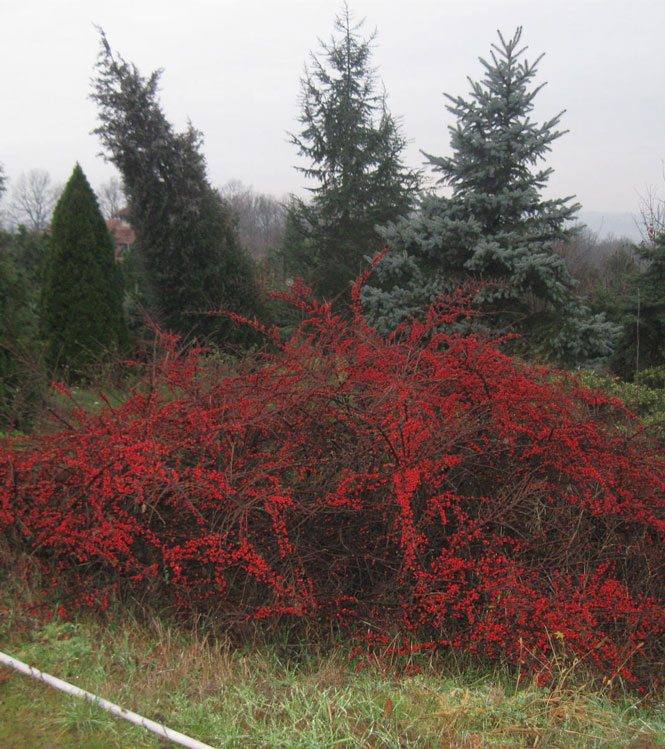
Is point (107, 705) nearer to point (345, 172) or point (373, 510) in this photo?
point (373, 510)

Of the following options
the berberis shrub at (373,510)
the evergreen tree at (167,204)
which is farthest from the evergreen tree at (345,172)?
the berberis shrub at (373,510)

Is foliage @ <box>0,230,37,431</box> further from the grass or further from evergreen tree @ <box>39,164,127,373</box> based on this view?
the grass

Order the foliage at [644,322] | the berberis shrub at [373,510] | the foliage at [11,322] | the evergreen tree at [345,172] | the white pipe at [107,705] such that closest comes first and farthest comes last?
the white pipe at [107,705] < the berberis shrub at [373,510] < the foliage at [11,322] < the foliage at [644,322] < the evergreen tree at [345,172]

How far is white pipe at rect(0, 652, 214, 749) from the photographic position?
7.79ft

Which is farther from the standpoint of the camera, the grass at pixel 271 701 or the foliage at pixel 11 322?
the foliage at pixel 11 322

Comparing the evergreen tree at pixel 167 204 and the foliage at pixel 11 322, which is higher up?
the evergreen tree at pixel 167 204

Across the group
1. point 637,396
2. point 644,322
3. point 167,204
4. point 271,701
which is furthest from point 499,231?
point 271,701

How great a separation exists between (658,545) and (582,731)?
1536 mm

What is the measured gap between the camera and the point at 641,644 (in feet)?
9.79

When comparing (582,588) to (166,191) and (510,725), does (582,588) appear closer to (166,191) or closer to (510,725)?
(510,725)

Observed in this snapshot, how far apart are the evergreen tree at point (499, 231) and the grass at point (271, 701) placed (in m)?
6.28

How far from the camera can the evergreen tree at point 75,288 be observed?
1020 cm

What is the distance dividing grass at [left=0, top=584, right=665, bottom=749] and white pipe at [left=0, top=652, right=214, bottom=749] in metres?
0.03

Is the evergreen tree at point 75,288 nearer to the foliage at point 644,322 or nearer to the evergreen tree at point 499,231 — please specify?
the evergreen tree at point 499,231
